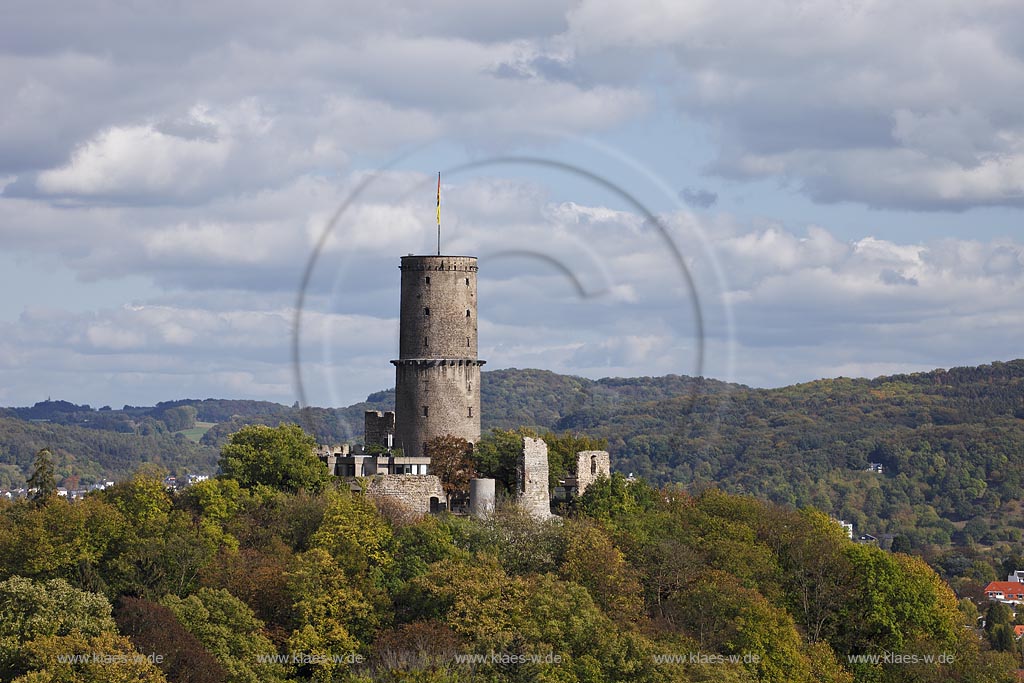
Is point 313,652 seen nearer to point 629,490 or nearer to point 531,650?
point 531,650

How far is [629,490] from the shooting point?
258ft

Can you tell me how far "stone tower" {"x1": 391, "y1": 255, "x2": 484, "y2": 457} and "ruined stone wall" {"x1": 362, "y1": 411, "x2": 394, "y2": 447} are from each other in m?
2.31

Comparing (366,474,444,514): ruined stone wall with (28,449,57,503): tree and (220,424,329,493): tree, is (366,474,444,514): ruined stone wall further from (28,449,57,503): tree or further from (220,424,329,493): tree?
(28,449,57,503): tree

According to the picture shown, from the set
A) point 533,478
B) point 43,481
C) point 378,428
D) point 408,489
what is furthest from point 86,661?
point 378,428

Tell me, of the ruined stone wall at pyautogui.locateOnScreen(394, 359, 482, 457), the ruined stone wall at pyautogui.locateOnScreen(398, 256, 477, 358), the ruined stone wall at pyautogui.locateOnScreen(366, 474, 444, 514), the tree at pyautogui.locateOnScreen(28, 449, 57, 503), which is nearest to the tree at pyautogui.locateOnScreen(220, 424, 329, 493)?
the ruined stone wall at pyautogui.locateOnScreen(366, 474, 444, 514)

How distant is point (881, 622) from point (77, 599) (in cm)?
3210

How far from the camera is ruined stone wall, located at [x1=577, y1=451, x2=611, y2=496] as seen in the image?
78.4m

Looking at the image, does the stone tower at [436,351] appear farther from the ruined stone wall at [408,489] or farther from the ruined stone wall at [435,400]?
the ruined stone wall at [408,489]

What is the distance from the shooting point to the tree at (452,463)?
254 ft

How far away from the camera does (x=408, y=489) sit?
250 ft

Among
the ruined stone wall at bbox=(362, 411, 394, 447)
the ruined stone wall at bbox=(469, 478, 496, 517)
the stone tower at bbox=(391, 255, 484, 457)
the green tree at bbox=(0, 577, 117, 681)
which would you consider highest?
the stone tower at bbox=(391, 255, 484, 457)

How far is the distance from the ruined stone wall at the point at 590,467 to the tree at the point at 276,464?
10853 mm

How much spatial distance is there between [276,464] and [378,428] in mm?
7302

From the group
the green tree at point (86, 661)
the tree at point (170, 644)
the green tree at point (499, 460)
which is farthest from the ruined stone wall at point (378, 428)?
the green tree at point (86, 661)
